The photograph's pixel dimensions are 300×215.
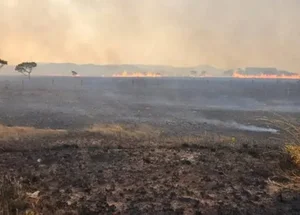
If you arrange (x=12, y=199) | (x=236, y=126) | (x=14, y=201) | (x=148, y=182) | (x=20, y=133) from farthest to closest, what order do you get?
(x=236, y=126) < (x=20, y=133) < (x=148, y=182) < (x=12, y=199) < (x=14, y=201)

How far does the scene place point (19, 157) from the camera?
13.2 meters

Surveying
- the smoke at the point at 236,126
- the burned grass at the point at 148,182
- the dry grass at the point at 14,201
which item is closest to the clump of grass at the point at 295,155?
the burned grass at the point at 148,182

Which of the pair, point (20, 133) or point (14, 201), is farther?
point (20, 133)

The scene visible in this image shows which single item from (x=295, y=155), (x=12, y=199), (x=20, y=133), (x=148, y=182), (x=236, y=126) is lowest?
(x=236, y=126)

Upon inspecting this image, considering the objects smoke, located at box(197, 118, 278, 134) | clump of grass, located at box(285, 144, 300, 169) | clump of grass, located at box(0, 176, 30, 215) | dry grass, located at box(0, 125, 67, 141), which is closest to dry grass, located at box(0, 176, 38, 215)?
clump of grass, located at box(0, 176, 30, 215)

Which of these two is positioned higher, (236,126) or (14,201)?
(14,201)

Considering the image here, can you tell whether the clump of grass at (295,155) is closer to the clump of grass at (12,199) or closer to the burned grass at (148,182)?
the burned grass at (148,182)

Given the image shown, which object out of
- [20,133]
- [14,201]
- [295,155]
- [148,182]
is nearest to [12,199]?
[14,201]

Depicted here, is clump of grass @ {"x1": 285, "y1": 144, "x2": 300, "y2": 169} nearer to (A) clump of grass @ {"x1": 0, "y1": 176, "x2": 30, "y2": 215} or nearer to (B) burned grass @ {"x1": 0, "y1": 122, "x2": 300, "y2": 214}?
(B) burned grass @ {"x1": 0, "y1": 122, "x2": 300, "y2": 214}

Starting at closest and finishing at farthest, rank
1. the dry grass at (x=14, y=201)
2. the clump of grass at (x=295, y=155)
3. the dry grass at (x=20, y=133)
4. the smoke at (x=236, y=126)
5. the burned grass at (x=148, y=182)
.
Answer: the dry grass at (x=14, y=201), the burned grass at (x=148, y=182), the clump of grass at (x=295, y=155), the dry grass at (x=20, y=133), the smoke at (x=236, y=126)

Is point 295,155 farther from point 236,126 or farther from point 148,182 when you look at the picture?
point 236,126

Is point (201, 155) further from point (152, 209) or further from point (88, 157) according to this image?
point (152, 209)

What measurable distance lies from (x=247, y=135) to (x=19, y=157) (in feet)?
93.0

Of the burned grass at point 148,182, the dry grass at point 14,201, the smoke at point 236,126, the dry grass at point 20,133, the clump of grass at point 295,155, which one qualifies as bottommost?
the smoke at point 236,126
